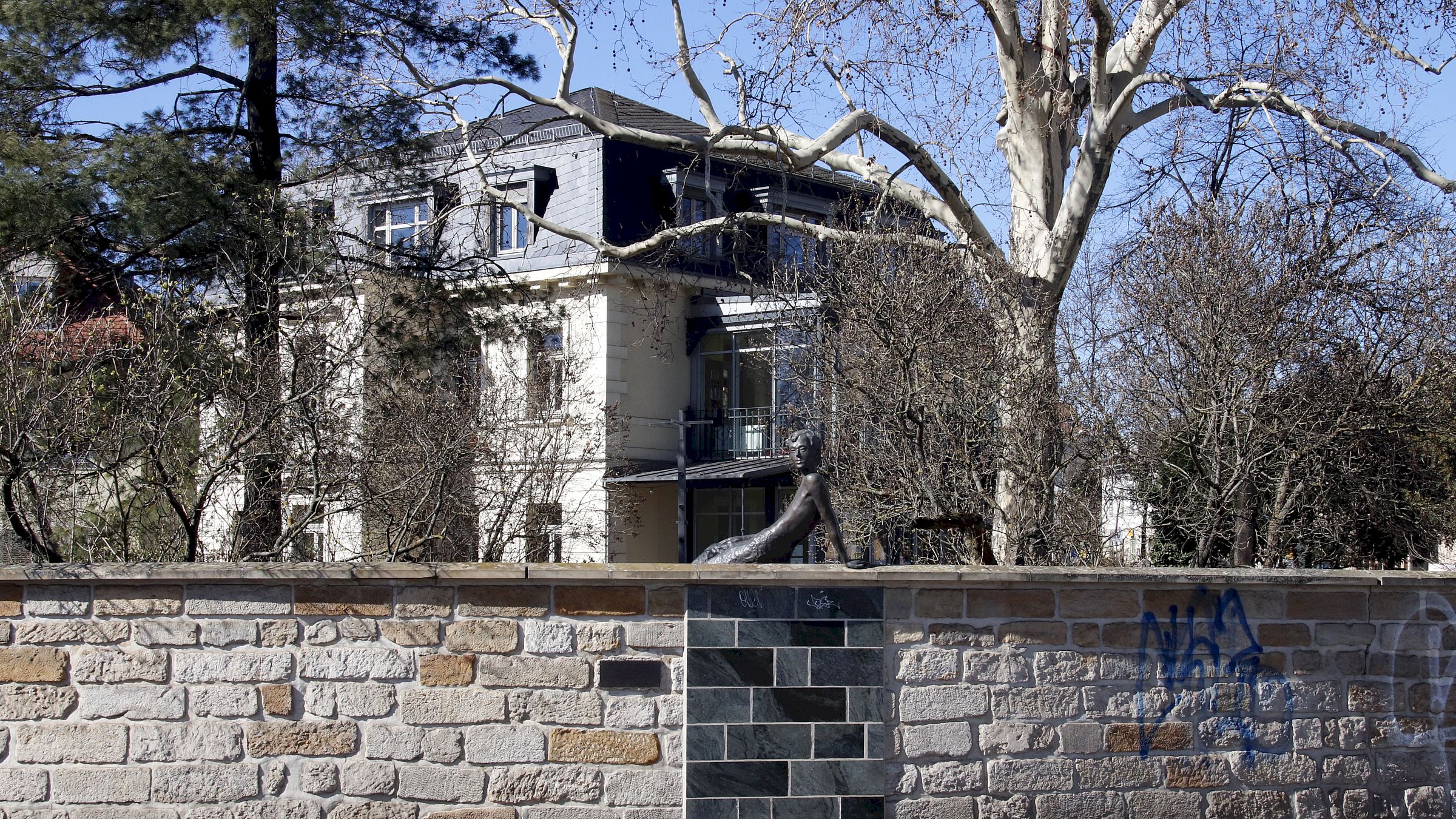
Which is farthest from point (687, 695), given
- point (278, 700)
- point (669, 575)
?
point (278, 700)

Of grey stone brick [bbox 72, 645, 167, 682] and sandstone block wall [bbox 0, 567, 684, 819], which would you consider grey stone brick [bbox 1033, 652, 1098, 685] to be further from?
grey stone brick [bbox 72, 645, 167, 682]

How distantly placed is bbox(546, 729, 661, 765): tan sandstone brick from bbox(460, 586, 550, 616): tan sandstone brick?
0.62m

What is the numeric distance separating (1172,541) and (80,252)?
1112cm

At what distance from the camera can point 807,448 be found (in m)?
7.45

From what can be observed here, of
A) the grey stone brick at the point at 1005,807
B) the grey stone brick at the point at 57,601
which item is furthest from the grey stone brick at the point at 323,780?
the grey stone brick at the point at 1005,807

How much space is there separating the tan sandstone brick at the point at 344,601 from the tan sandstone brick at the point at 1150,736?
3.71 metres

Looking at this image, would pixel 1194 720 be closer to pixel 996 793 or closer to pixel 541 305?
pixel 996 793

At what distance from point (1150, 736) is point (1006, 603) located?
1.01 meters

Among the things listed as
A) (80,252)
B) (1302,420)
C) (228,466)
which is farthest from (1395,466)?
(80,252)

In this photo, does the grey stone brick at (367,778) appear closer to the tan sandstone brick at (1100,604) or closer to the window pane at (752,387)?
the tan sandstone brick at (1100,604)

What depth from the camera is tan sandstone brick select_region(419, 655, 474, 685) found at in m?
6.95

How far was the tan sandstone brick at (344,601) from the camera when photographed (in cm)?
701

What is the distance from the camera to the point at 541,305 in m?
18.2

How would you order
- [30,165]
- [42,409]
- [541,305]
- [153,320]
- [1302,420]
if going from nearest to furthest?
1. [42,409]
2. [153,320]
3. [1302,420]
4. [30,165]
5. [541,305]
